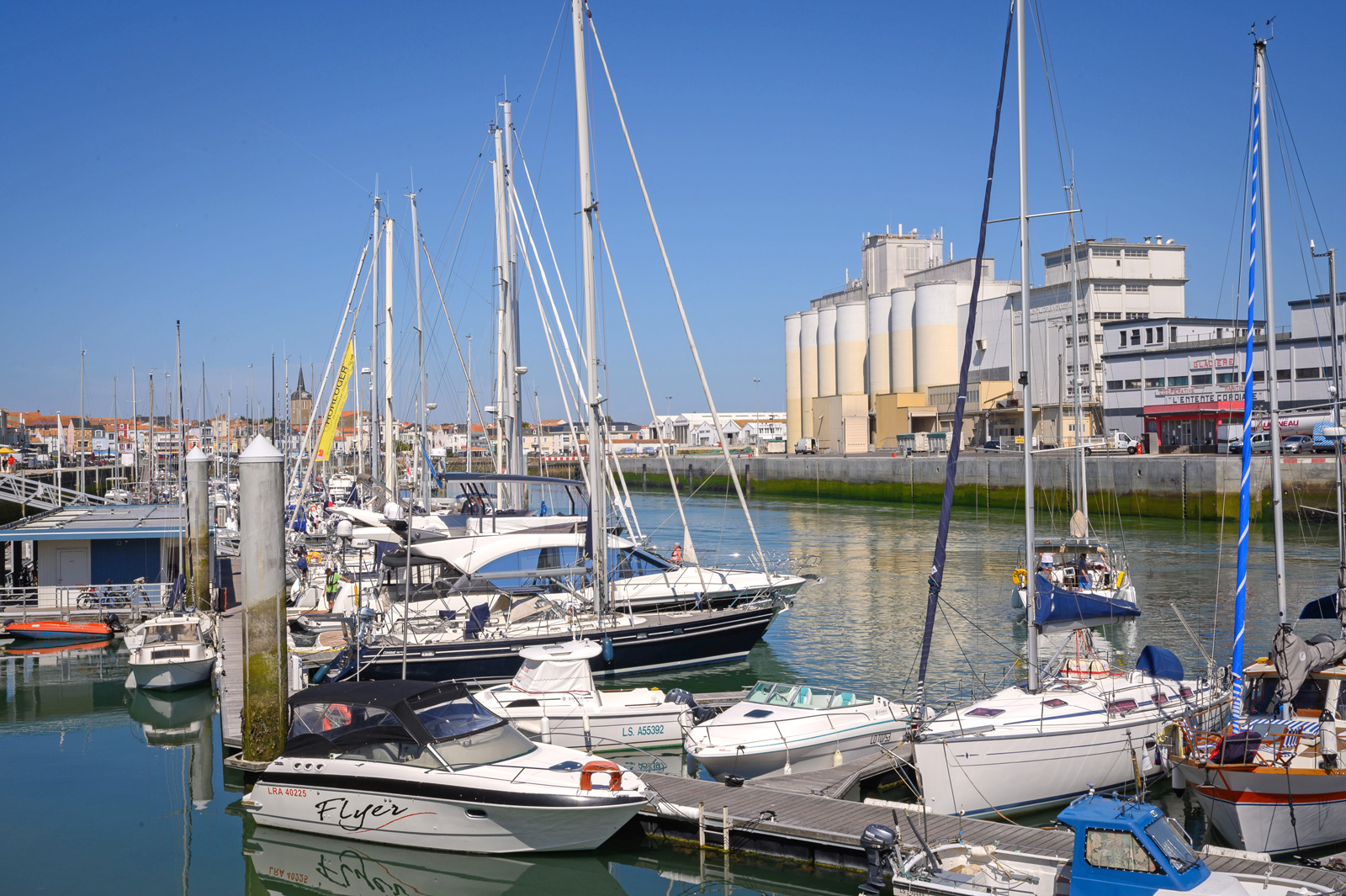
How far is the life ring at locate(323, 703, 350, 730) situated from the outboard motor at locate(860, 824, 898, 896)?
22.1 feet

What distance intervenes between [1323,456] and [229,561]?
46.6 metres

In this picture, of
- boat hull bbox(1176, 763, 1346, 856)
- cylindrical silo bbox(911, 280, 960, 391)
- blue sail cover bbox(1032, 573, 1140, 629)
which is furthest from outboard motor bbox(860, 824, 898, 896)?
cylindrical silo bbox(911, 280, 960, 391)

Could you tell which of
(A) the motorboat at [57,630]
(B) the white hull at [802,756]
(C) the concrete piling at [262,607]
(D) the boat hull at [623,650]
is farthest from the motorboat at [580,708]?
→ (A) the motorboat at [57,630]

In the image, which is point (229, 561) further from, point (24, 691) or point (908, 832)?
point (908, 832)

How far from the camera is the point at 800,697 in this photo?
15.6 m

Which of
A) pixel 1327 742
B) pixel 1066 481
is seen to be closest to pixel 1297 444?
pixel 1066 481

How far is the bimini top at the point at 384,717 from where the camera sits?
12.9 metres

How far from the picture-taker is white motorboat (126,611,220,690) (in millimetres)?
21141

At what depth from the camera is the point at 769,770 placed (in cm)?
1482

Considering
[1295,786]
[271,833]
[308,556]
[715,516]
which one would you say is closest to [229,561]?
[308,556]

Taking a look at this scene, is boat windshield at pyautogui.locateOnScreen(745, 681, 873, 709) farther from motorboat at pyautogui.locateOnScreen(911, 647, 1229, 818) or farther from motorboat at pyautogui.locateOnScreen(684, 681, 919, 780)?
motorboat at pyautogui.locateOnScreen(911, 647, 1229, 818)

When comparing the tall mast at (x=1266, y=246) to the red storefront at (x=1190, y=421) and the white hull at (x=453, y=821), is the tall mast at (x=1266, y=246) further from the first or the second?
the red storefront at (x=1190, y=421)

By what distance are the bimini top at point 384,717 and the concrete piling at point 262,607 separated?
1.35 m

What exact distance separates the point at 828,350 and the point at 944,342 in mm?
16332
